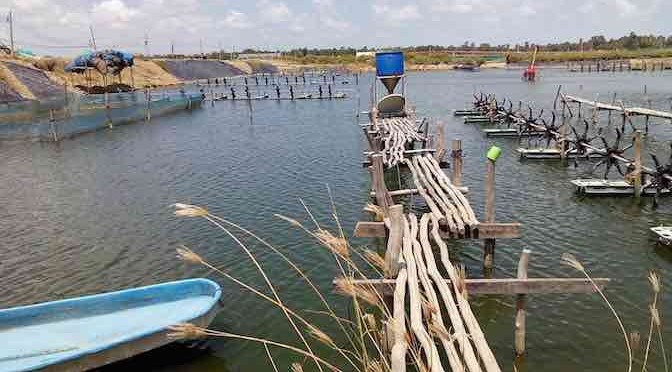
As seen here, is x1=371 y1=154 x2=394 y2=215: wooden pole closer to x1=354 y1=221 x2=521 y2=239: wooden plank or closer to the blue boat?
x1=354 y1=221 x2=521 y2=239: wooden plank

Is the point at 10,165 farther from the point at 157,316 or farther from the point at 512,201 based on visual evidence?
the point at 512,201

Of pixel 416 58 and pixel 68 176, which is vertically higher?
pixel 416 58

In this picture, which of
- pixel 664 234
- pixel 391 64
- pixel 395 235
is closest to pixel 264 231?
pixel 395 235

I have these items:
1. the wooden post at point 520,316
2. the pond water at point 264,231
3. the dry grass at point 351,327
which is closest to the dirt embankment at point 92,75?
the pond water at point 264,231

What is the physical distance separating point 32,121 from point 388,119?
27096mm

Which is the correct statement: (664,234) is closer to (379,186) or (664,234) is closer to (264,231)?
(379,186)

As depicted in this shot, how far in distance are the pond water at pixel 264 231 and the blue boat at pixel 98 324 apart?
0.75m

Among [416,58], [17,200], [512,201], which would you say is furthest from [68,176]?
[416,58]

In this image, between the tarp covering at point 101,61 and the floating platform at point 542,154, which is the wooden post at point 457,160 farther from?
the tarp covering at point 101,61

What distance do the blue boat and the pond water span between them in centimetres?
75

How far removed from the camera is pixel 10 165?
90.1ft

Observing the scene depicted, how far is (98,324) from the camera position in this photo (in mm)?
9539

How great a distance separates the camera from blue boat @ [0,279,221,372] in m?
8.28

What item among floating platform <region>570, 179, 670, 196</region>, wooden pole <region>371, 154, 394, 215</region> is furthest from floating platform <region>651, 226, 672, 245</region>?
wooden pole <region>371, 154, 394, 215</region>
